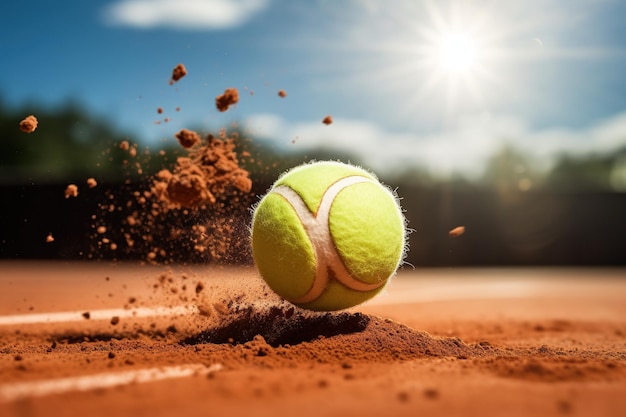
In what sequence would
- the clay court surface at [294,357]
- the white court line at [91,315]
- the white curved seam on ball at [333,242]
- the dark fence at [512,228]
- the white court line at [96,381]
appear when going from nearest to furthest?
the clay court surface at [294,357] → the white court line at [96,381] → the white curved seam on ball at [333,242] → the white court line at [91,315] → the dark fence at [512,228]

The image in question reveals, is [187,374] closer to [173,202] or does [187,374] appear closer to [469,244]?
[173,202]

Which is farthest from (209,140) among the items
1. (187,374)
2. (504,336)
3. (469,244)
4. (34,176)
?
(34,176)

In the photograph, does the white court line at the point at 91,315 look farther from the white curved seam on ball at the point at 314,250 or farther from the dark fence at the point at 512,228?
the dark fence at the point at 512,228

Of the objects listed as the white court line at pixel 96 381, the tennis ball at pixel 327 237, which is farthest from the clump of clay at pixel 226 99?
the white court line at pixel 96 381

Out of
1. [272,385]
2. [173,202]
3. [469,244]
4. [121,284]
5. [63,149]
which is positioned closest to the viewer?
[272,385]

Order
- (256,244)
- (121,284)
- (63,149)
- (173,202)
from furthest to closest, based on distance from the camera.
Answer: (63,149) < (121,284) < (173,202) < (256,244)

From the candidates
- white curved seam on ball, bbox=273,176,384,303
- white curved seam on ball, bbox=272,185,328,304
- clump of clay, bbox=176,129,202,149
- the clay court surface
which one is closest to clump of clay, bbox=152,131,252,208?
clump of clay, bbox=176,129,202,149

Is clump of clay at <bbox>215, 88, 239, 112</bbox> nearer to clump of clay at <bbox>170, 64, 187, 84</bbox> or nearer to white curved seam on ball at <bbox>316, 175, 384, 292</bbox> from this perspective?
clump of clay at <bbox>170, 64, 187, 84</bbox>
